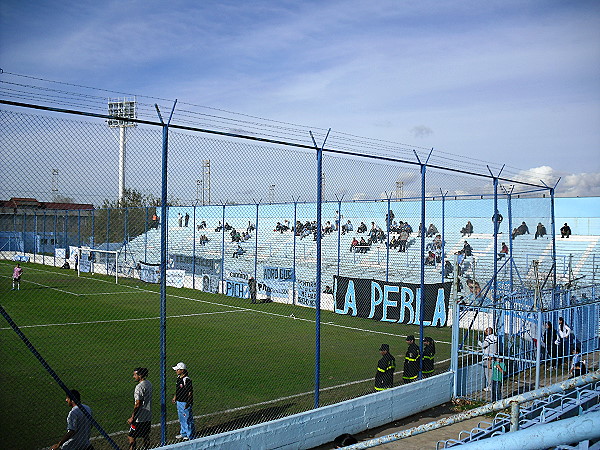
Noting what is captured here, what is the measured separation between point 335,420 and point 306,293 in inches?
682

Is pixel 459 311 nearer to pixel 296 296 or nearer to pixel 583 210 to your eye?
pixel 296 296

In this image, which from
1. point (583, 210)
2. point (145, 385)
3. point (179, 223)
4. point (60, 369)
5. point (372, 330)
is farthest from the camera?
point (179, 223)

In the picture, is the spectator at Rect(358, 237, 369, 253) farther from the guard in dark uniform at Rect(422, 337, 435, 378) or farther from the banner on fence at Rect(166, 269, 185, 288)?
the guard in dark uniform at Rect(422, 337, 435, 378)

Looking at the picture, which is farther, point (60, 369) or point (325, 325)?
point (325, 325)

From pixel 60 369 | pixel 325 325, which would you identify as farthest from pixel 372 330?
pixel 60 369

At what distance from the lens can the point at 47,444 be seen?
8.69m

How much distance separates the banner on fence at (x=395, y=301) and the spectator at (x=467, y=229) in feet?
29.7

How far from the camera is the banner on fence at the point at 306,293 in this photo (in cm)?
2622

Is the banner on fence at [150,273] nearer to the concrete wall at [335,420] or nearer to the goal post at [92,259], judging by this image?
the goal post at [92,259]

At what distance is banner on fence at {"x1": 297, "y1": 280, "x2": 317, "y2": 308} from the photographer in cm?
2622

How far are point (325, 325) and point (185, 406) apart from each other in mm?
12853

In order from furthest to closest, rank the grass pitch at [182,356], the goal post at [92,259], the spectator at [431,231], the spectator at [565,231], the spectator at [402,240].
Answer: the goal post at [92,259] < the spectator at [431,231] < the spectator at [565,231] < the spectator at [402,240] < the grass pitch at [182,356]

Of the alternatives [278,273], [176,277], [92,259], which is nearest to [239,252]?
[278,273]

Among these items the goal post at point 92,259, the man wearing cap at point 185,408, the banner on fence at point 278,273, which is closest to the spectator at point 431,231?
the banner on fence at point 278,273
